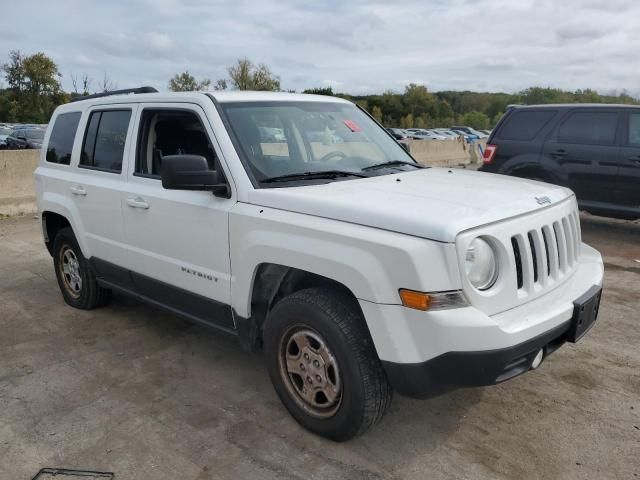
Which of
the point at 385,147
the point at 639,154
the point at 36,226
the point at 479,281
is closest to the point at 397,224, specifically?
the point at 479,281

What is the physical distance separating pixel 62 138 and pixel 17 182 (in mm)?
5442

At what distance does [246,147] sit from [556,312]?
2.03m

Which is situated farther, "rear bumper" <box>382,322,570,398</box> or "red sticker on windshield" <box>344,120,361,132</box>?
"red sticker on windshield" <box>344,120,361,132</box>

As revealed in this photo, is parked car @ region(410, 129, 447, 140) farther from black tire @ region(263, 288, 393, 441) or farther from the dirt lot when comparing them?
black tire @ region(263, 288, 393, 441)

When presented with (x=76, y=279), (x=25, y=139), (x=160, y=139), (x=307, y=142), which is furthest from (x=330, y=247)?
(x=25, y=139)

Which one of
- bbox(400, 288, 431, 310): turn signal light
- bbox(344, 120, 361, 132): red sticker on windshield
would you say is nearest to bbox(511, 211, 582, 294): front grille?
bbox(400, 288, 431, 310): turn signal light

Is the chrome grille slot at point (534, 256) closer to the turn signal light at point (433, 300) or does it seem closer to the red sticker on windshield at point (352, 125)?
the turn signal light at point (433, 300)

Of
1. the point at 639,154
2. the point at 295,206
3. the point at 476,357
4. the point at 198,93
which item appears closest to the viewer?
the point at 476,357

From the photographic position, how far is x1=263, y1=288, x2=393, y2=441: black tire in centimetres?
284

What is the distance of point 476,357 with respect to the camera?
257cm

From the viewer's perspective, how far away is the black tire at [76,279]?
5.18 meters

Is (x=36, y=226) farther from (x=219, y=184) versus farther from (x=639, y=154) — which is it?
(x=639, y=154)

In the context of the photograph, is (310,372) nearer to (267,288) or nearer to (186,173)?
(267,288)

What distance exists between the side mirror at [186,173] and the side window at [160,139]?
0.77 metres
